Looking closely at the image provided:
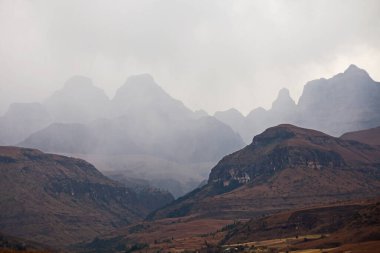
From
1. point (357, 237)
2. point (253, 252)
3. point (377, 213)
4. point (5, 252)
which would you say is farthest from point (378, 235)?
point (5, 252)

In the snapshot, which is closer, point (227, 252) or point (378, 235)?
point (378, 235)

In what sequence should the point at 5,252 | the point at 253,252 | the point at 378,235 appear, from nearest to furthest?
1. the point at 5,252
2. the point at 378,235
3. the point at 253,252

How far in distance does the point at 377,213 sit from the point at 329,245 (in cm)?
2149

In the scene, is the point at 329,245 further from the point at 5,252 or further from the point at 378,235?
the point at 5,252

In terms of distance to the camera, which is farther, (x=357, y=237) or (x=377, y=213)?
(x=377, y=213)

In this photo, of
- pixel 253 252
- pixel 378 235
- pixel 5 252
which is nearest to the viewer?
pixel 5 252

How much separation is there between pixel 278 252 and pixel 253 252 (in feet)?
24.7

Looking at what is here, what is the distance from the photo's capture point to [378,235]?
576 ft

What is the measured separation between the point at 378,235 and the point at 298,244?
93.5ft

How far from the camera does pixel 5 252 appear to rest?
123 m

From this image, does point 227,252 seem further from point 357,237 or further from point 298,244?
point 357,237

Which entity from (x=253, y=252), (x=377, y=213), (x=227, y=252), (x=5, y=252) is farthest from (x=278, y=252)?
(x=5, y=252)

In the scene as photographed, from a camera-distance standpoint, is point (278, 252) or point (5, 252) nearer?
point (5, 252)

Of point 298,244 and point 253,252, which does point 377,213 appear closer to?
point 298,244
